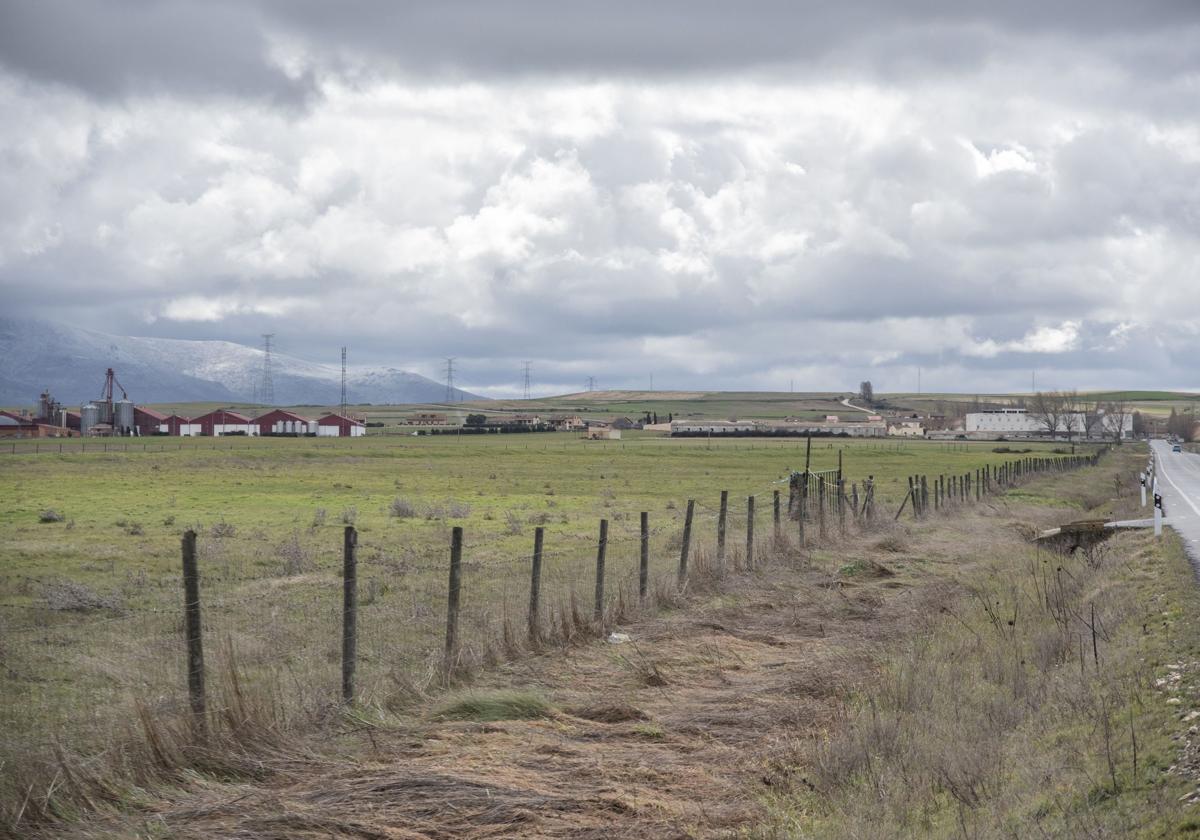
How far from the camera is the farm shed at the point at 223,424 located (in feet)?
543

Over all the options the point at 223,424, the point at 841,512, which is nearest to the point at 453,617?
the point at 841,512

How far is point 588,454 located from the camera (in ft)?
354

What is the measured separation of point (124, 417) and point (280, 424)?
21686 millimetres

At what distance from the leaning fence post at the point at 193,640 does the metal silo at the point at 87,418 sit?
16442 centimetres

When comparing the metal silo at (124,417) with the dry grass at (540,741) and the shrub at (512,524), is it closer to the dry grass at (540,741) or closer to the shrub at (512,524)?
the shrub at (512,524)

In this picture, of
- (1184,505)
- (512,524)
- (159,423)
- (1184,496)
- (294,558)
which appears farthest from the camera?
(159,423)

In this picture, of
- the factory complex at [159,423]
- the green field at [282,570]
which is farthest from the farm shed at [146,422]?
the green field at [282,570]

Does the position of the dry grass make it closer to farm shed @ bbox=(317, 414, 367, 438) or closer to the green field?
the green field

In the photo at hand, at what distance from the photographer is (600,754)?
32.5ft

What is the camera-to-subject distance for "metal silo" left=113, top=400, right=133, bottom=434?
6407 inches

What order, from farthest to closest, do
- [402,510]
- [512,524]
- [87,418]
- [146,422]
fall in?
[146,422] → [87,418] → [402,510] → [512,524]

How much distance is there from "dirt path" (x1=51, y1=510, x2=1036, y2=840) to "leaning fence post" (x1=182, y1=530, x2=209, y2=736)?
0.89 meters

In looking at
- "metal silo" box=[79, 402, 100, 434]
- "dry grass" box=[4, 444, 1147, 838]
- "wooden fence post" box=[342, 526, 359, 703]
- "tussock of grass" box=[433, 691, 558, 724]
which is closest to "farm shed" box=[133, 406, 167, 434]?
"metal silo" box=[79, 402, 100, 434]

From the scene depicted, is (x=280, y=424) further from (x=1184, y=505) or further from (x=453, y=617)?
(x=453, y=617)
